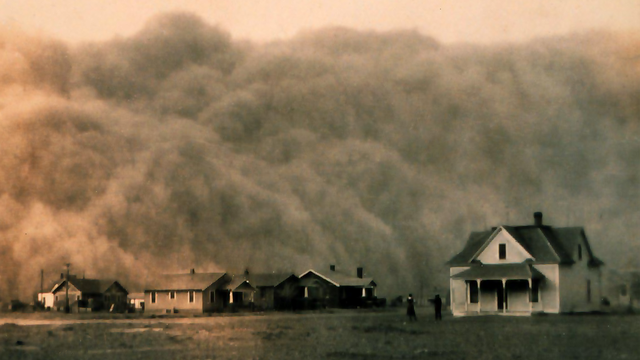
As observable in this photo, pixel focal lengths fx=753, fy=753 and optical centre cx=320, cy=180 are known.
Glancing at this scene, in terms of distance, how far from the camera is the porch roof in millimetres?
33969

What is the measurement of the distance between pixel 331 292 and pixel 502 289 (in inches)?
667

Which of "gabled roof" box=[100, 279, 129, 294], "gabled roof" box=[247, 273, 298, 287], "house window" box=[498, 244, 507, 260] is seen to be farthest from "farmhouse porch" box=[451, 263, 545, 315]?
"gabled roof" box=[100, 279, 129, 294]

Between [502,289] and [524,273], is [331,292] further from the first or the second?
[524,273]

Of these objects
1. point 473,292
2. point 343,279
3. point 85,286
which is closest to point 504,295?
point 473,292

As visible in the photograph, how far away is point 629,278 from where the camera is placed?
93.3 feet

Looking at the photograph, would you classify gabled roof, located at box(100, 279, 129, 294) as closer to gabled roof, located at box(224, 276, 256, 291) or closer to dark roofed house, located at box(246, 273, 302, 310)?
gabled roof, located at box(224, 276, 256, 291)

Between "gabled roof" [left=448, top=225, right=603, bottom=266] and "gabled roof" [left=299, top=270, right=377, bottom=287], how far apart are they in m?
5.30

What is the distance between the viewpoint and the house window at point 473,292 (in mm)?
36078

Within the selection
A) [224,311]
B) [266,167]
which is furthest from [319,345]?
[224,311]

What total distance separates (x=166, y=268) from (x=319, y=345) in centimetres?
1275

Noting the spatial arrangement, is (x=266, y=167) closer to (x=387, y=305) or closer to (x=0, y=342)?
(x=0, y=342)

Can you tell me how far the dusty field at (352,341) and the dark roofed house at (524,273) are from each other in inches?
194

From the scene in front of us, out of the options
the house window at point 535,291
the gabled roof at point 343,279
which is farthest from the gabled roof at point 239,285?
the house window at point 535,291

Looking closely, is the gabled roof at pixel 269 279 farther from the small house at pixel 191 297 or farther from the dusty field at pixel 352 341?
the dusty field at pixel 352 341
